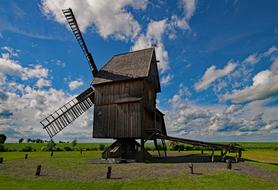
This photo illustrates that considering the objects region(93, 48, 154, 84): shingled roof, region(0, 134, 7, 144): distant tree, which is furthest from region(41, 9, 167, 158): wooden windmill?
region(0, 134, 7, 144): distant tree

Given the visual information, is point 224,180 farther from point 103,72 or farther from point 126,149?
point 103,72

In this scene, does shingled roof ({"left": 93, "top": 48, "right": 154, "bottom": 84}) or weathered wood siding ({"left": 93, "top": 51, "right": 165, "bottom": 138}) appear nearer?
weathered wood siding ({"left": 93, "top": 51, "right": 165, "bottom": 138})

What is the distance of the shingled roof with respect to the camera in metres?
26.5

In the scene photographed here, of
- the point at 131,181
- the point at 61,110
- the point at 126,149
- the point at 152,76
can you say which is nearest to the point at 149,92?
the point at 152,76

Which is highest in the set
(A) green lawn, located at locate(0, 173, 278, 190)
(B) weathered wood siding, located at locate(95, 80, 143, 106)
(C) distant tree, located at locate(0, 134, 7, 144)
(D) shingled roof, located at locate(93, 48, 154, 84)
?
(D) shingled roof, located at locate(93, 48, 154, 84)

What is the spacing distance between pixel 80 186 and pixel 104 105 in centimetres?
1496

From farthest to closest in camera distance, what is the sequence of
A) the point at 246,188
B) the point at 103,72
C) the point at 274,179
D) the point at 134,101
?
the point at 103,72 < the point at 134,101 < the point at 274,179 < the point at 246,188

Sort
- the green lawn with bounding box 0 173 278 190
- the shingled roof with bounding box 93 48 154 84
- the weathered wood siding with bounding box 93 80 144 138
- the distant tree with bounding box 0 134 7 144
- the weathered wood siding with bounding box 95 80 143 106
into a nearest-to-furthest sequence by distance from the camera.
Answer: the green lawn with bounding box 0 173 278 190 < the weathered wood siding with bounding box 93 80 144 138 < the weathered wood siding with bounding box 95 80 143 106 < the shingled roof with bounding box 93 48 154 84 < the distant tree with bounding box 0 134 7 144

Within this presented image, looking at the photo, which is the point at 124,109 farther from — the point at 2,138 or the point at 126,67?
the point at 2,138

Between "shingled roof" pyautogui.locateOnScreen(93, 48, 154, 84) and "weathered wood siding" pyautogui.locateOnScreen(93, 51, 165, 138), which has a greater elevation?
"shingled roof" pyautogui.locateOnScreen(93, 48, 154, 84)

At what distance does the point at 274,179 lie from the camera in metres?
15.0

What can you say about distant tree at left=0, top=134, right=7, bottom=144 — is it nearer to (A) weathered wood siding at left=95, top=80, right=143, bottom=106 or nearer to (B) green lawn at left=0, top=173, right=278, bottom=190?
(A) weathered wood siding at left=95, top=80, right=143, bottom=106

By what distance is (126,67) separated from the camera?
2812cm

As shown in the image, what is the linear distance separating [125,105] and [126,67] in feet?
17.0
